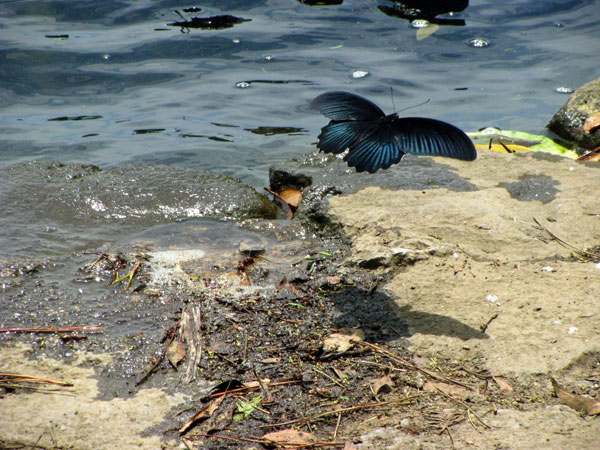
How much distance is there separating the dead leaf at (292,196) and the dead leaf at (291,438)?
7.41 feet

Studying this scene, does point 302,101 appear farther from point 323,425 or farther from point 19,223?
point 323,425

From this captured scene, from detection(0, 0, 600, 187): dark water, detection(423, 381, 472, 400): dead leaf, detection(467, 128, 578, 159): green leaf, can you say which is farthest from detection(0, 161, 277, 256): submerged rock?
detection(467, 128, 578, 159): green leaf

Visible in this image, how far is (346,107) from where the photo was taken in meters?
2.81

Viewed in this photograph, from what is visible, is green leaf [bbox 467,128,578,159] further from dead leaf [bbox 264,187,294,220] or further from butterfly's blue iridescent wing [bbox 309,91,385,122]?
butterfly's blue iridescent wing [bbox 309,91,385,122]

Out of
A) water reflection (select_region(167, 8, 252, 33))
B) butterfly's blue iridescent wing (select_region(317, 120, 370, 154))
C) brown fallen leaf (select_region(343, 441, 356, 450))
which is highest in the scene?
water reflection (select_region(167, 8, 252, 33))

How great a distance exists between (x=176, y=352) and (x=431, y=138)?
4.64ft

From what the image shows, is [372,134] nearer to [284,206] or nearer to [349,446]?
[349,446]

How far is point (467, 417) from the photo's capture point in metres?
1.99

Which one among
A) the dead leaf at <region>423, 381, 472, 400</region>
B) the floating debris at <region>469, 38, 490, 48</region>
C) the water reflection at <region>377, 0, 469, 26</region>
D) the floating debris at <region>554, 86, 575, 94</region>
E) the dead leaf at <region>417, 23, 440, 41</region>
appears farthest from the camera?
the water reflection at <region>377, 0, 469, 26</region>

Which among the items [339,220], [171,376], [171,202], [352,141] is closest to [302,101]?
[171,202]

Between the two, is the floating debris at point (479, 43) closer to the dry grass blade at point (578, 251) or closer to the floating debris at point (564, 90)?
the floating debris at point (564, 90)

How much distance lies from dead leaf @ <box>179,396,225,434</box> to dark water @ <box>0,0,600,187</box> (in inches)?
115

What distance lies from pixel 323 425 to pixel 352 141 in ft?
4.46

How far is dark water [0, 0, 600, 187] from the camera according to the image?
579 cm
